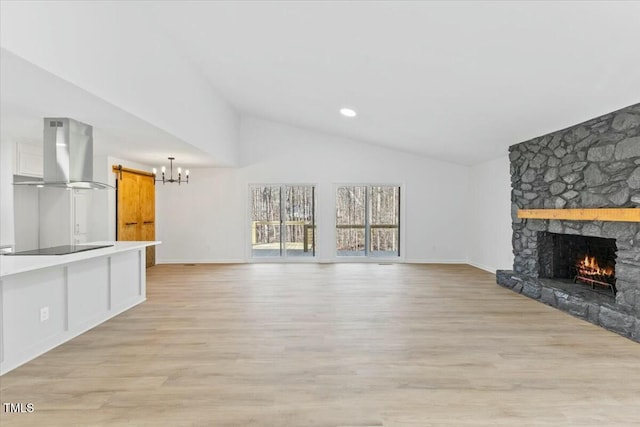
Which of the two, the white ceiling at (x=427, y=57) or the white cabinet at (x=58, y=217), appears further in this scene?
the white cabinet at (x=58, y=217)

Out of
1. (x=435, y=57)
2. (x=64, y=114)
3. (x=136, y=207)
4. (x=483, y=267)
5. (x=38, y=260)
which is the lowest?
(x=483, y=267)

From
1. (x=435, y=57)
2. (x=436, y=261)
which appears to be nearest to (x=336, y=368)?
(x=435, y=57)

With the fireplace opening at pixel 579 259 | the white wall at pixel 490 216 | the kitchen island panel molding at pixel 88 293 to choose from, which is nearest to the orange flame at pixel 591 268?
the fireplace opening at pixel 579 259

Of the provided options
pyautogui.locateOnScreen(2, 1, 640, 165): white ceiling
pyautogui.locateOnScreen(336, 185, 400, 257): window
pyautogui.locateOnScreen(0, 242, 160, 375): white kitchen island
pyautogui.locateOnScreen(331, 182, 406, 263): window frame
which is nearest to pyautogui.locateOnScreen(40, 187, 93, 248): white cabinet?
pyautogui.locateOnScreen(2, 1, 640, 165): white ceiling

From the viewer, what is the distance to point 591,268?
4922 millimetres

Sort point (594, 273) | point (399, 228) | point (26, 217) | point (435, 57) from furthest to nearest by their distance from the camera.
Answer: point (399, 228) → point (26, 217) → point (594, 273) → point (435, 57)

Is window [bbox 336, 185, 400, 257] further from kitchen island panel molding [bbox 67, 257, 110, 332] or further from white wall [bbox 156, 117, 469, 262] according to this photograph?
kitchen island panel molding [bbox 67, 257, 110, 332]

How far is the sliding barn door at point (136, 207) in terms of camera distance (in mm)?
6953

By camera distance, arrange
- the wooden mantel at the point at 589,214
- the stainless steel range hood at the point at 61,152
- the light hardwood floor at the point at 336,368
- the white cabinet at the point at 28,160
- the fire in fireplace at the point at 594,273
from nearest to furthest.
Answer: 1. the light hardwood floor at the point at 336,368
2. the wooden mantel at the point at 589,214
3. the stainless steel range hood at the point at 61,152
4. the fire in fireplace at the point at 594,273
5. the white cabinet at the point at 28,160

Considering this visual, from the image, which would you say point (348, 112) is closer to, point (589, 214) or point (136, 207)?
point (589, 214)

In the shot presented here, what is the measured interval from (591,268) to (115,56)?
6.07 metres

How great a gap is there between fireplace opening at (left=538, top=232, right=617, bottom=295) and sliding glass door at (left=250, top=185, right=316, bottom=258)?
4750 mm

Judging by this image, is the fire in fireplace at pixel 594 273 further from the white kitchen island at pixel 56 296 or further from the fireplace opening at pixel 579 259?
the white kitchen island at pixel 56 296

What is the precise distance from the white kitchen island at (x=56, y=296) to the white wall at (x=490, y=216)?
601cm
